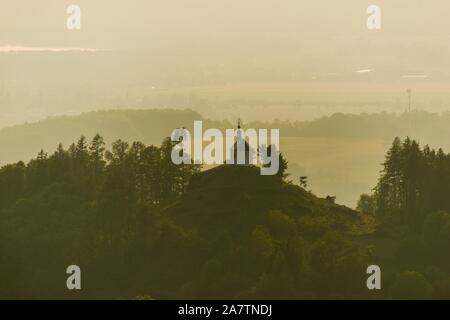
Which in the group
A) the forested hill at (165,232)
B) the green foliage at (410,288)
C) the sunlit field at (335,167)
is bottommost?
the green foliage at (410,288)

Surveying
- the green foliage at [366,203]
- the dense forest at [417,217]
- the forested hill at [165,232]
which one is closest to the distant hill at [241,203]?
the forested hill at [165,232]

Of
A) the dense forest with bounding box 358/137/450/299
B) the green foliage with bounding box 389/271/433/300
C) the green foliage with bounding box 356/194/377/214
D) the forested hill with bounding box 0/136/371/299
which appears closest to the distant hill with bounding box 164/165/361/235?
the forested hill with bounding box 0/136/371/299

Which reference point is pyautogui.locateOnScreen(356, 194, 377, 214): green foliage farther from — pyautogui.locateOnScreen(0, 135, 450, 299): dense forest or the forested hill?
the forested hill

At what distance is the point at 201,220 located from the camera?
13738 cm

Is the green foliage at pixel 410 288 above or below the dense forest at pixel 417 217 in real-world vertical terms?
below

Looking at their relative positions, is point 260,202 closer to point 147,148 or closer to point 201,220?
point 201,220

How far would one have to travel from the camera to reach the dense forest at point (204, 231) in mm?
120312

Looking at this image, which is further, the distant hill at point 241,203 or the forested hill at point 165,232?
the distant hill at point 241,203

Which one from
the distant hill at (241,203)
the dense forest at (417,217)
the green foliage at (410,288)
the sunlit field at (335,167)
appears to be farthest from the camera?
the sunlit field at (335,167)

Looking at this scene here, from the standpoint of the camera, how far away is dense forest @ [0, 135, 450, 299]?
395 feet

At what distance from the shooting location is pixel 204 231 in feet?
440

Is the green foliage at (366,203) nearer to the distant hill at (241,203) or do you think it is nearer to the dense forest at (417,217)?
the dense forest at (417,217)

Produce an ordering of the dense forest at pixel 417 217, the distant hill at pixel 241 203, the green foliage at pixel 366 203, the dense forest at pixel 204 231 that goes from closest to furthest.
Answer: the dense forest at pixel 204 231, the dense forest at pixel 417 217, the distant hill at pixel 241 203, the green foliage at pixel 366 203

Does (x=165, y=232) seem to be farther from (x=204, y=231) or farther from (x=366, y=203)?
(x=366, y=203)
